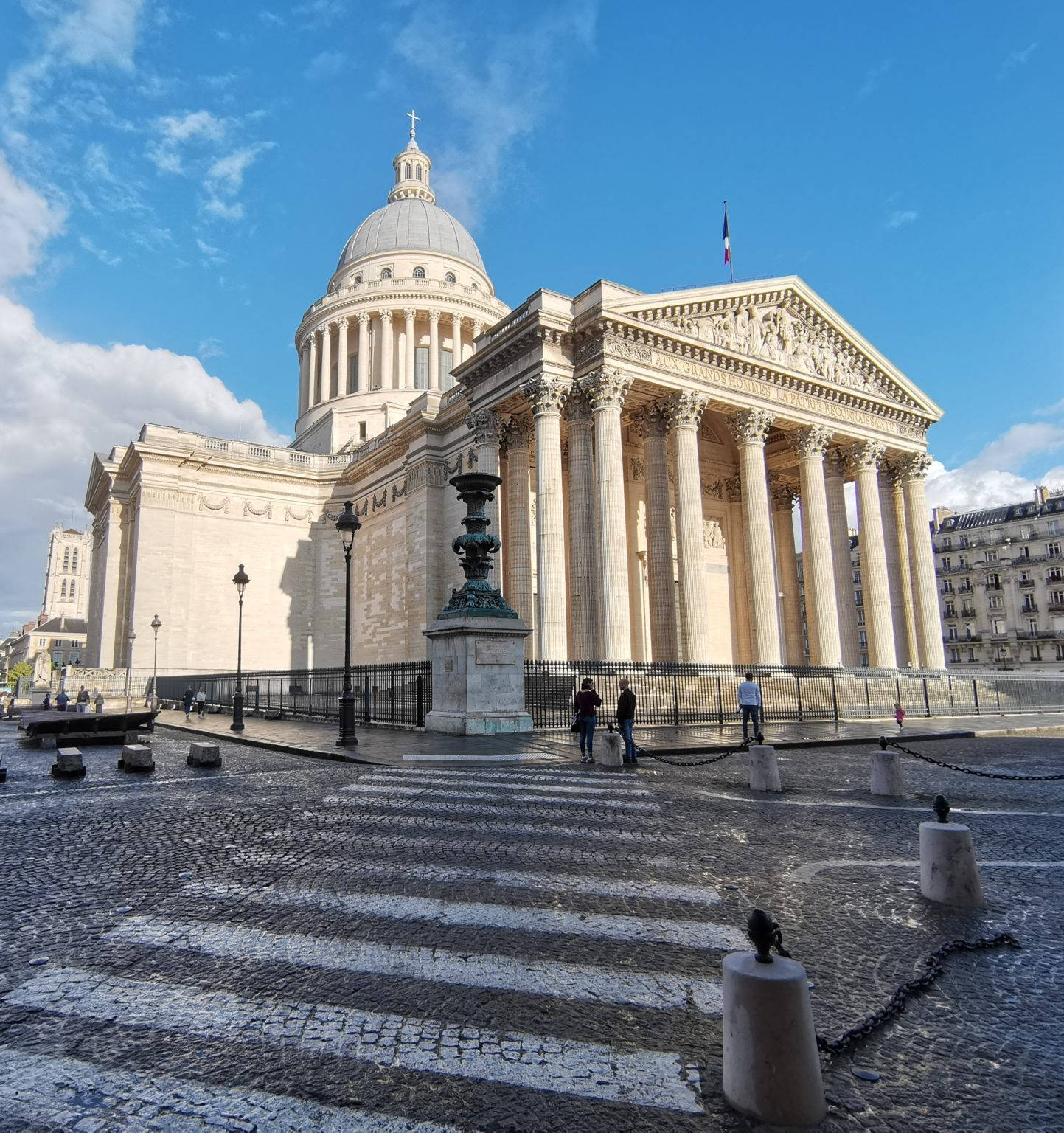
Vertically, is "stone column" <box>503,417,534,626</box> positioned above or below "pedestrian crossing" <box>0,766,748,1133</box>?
above

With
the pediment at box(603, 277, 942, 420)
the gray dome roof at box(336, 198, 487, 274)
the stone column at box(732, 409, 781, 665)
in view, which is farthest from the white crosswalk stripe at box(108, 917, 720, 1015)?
the gray dome roof at box(336, 198, 487, 274)

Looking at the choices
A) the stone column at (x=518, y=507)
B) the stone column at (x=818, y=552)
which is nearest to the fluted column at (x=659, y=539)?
the stone column at (x=518, y=507)

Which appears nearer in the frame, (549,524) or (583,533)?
(549,524)

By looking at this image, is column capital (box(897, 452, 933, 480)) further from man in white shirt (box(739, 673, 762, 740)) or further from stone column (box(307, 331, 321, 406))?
stone column (box(307, 331, 321, 406))

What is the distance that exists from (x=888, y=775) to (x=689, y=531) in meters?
18.7

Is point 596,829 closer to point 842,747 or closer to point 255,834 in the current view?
point 255,834

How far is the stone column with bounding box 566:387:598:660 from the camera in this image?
90.9 ft

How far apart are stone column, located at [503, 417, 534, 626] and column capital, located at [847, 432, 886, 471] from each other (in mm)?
15998

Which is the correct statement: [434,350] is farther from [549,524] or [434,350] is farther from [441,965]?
[441,965]

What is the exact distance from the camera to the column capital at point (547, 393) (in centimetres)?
2781

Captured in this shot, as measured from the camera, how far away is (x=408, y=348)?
185 feet

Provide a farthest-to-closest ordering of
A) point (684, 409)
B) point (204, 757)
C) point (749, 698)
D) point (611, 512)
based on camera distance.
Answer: point (684, 409)
point (611, 512)
point (749, 698)
point (204, 757)

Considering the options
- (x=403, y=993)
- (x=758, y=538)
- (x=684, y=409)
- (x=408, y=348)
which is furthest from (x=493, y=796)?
(x=408, y=348)

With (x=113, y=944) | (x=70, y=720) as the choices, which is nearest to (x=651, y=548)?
(x=70, y=720)
